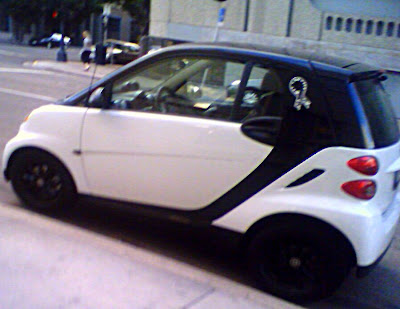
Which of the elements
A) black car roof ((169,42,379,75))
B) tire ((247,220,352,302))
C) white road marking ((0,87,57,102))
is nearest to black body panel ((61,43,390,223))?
black car roof ((169,42,379,75))

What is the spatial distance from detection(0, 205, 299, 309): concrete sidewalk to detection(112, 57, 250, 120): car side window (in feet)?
3.81

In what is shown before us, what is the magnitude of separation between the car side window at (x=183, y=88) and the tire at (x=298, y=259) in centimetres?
98

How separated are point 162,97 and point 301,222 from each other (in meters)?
1.54

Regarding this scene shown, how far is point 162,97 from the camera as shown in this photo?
456cm

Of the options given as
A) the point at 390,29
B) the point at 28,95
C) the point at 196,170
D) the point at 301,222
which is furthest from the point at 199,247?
the point at 390,29

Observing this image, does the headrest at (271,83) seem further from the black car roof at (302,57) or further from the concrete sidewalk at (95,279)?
the concrete sidewalk at (95,279)

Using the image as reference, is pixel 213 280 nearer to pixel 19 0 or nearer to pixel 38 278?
pixel 38 278

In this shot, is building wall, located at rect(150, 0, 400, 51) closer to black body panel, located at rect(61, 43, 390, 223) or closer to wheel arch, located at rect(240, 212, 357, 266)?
black body panel, located at rect(61, 43, 390, 223)

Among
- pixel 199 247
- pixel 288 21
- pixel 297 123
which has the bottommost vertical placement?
pixel 199 247

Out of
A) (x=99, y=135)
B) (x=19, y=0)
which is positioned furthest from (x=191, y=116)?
(x=19, y=0)

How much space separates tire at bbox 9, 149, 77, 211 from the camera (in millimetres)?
4926

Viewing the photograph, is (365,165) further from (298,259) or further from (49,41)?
(49,41)

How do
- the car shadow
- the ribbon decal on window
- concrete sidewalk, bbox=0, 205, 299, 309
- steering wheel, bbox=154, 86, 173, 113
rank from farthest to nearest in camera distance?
steering wheel, bbox=154, 86, 173, 113, the car shadow, the ribbon decal on window, concrete sidewalk, bbox=0, 205, 299, 309

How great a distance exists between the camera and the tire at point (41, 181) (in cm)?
493
